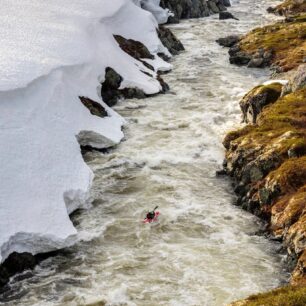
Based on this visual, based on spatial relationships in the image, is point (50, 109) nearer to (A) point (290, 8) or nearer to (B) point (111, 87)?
(B) point (111, 87)

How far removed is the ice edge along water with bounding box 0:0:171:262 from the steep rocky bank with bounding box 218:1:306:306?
924 cm

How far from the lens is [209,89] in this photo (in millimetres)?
49906

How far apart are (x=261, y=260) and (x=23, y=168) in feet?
42.4

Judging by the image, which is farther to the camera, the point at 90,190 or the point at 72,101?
the point at 72,101

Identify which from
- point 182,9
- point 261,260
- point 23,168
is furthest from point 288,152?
point 182,9

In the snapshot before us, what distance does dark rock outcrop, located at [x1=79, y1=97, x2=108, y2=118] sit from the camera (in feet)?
125

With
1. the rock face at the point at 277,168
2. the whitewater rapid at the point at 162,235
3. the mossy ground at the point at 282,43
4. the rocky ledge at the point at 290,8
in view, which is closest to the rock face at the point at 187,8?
the rocky ledge at the point at 290,8

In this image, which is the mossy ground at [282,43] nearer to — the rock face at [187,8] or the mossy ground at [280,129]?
the mossy ground at [280,129]

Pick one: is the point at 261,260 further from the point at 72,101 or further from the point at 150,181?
the point at 72,101

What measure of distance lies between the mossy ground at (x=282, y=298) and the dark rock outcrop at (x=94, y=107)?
23.8 m

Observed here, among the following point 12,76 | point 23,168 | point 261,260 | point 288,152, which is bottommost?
point 261,260

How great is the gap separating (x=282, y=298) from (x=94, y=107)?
2607 cm

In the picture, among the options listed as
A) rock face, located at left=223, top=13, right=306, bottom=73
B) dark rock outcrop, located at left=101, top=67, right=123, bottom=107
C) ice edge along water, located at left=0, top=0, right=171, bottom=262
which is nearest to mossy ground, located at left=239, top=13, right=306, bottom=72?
rock face, located at left=223, top=13, right=306, bottom=73

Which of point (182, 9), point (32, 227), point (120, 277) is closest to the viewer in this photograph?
point (120, 277)
